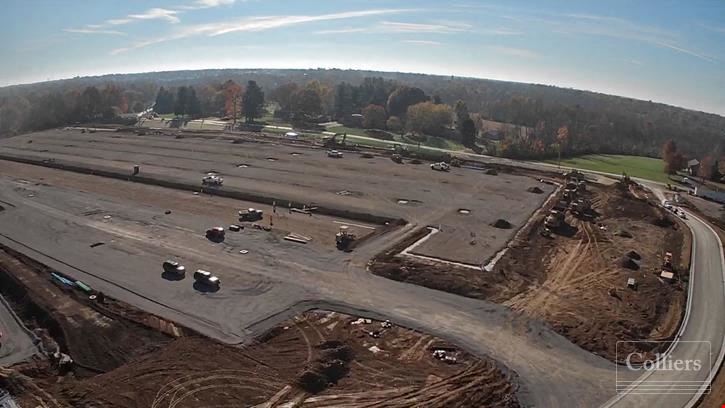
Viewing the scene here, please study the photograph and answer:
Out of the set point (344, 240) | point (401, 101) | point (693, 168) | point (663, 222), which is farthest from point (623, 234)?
point (401, 101)

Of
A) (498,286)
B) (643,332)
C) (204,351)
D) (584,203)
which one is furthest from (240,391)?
(584,203)

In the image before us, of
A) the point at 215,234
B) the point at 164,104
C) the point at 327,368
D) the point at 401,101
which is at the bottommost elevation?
the point at 327,368

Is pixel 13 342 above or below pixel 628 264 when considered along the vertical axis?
below

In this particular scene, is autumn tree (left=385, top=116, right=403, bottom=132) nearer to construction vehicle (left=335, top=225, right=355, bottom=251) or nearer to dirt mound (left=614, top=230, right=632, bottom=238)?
dirt mound (left=614, top=230, right=632, bottom=238)

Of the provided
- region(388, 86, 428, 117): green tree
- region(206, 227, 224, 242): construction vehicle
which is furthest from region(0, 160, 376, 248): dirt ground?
region(388, 86, 428, 117): green tree

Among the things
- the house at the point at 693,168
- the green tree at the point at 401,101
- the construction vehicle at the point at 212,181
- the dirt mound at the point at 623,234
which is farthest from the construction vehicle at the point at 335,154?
the house at the point at 693,168

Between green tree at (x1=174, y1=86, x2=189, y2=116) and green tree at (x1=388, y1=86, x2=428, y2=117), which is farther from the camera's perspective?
green tree at (x1=174, y1=86, x2=189, y2=116)

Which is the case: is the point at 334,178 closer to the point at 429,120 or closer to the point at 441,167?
the point at 441,167
